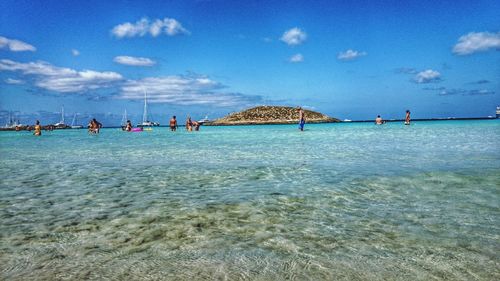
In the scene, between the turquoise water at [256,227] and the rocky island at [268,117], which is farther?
the rocky island at [268,117]

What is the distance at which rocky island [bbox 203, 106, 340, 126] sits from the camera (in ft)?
505

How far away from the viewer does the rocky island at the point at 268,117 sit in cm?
15388

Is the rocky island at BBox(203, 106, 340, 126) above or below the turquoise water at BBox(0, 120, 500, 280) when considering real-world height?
above

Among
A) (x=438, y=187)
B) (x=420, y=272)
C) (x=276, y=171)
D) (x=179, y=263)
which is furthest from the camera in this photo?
(x=276, y=171)

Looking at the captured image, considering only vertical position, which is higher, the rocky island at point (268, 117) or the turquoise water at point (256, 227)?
the rocky island at point (268, 117)

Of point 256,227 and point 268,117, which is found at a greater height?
point 268,117

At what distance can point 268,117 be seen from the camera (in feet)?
512

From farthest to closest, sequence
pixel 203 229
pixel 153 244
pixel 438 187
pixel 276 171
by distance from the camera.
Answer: pixel 276 171, pixel 438 187, pixel 203 229, pixel 153 244

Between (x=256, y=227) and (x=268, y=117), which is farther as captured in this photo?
(x=268, y=117)

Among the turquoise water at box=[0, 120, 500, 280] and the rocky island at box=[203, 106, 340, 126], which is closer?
the turquoise water at box=[0, 120, 500, 280]

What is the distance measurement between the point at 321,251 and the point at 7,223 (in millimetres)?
5165

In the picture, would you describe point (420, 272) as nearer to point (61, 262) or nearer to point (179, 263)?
point (179, 263)

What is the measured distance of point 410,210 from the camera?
252 inches

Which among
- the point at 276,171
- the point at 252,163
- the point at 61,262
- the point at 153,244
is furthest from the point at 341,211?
the point at 252,163
